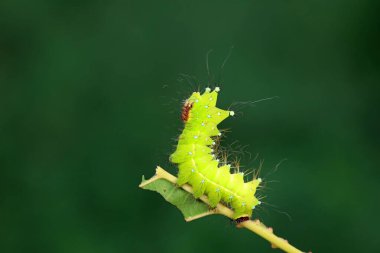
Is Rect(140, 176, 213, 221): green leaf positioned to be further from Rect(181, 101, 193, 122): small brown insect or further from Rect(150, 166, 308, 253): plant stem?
Rect(181, 101, 193, 122): small brown insect

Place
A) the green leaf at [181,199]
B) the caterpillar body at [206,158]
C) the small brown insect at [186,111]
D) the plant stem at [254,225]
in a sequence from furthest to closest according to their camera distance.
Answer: the small brown insect at [186,111] < the caterpillar body at [206,158] < the green leaf at [181,199] < the plant stem at [254,225]

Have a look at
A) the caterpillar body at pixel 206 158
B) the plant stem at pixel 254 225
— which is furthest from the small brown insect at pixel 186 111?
the plant stem at pixel 254 225

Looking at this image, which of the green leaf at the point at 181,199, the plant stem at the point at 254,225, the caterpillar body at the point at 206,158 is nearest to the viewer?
the plant stem at the point at 254,225

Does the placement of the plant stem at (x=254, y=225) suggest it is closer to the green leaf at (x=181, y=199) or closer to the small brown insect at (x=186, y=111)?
the green leaf at (x=181, y=199)

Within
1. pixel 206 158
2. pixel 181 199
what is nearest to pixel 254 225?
pixel 181 199

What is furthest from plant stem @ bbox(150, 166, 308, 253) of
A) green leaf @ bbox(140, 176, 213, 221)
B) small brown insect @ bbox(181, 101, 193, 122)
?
small brown insect @ bbox(181, 101, 193, 122)

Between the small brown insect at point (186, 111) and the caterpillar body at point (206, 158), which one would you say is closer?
the caterpillar body at point (206, 158)

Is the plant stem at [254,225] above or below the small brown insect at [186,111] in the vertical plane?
below

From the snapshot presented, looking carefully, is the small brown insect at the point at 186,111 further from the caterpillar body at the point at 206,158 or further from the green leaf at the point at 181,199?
the green leaf at the point at 181,199
